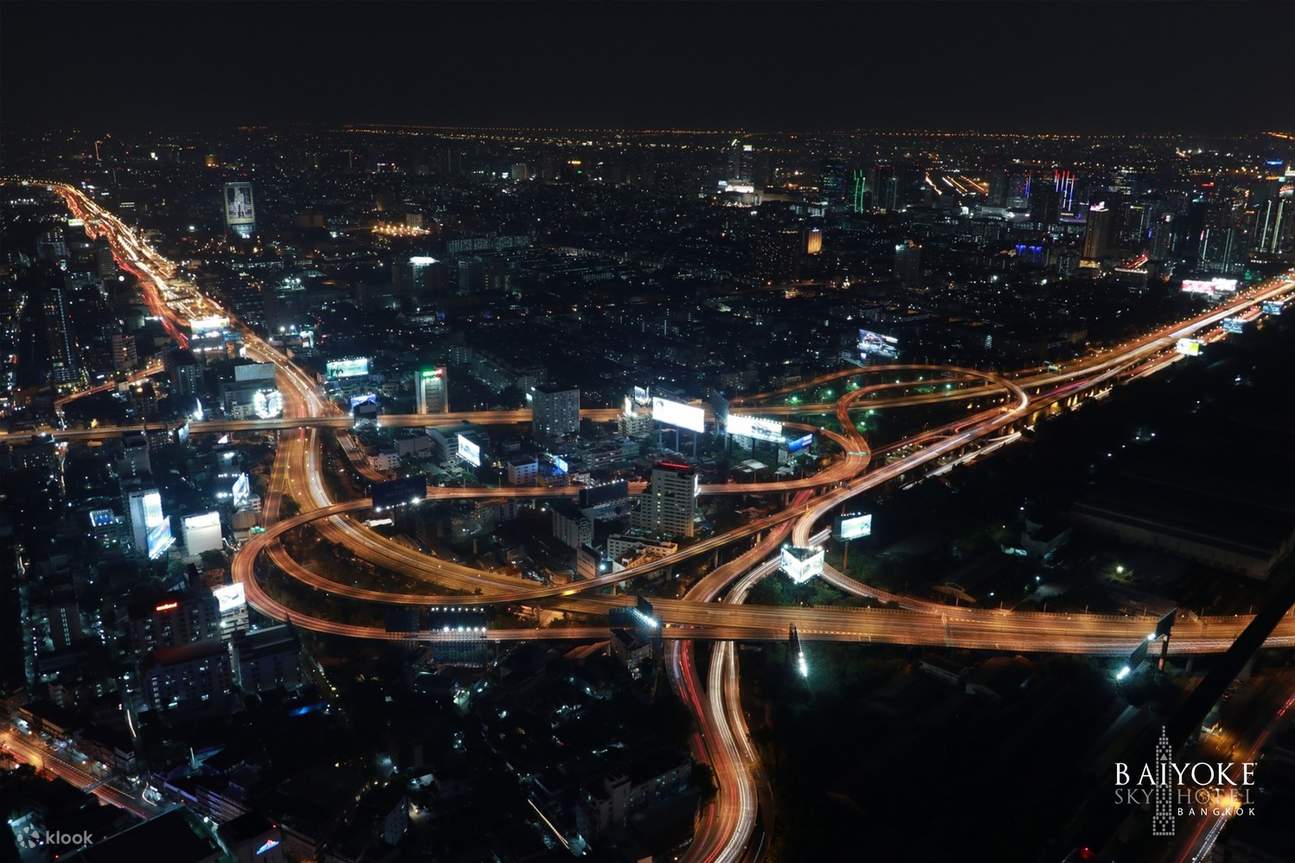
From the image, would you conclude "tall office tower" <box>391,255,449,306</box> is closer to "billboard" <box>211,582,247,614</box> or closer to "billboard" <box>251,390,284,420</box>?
"billboard" <box>251,390,284,420</box>

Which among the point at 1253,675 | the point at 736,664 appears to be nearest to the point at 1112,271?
the point at 1253,675

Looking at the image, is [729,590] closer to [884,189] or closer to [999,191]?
[884,189]

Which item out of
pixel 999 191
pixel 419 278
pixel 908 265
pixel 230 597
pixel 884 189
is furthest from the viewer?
pixel 884 189

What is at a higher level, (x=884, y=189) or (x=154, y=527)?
(x=884, y=189)

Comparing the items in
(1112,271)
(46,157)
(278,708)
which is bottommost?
(278,708)

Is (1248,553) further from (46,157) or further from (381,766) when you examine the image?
(46,157)

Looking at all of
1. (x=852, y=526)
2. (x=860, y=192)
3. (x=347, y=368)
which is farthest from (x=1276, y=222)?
(x=347, y=368)

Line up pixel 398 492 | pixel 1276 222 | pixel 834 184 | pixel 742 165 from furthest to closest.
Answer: pixel 742 165, pixel 834 184, pixel 1276 222, pixel 398 492

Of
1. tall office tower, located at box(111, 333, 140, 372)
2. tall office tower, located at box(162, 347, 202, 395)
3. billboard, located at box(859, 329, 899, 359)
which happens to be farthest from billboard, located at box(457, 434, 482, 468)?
billboard, located at box(859, 329, 899, 359)
